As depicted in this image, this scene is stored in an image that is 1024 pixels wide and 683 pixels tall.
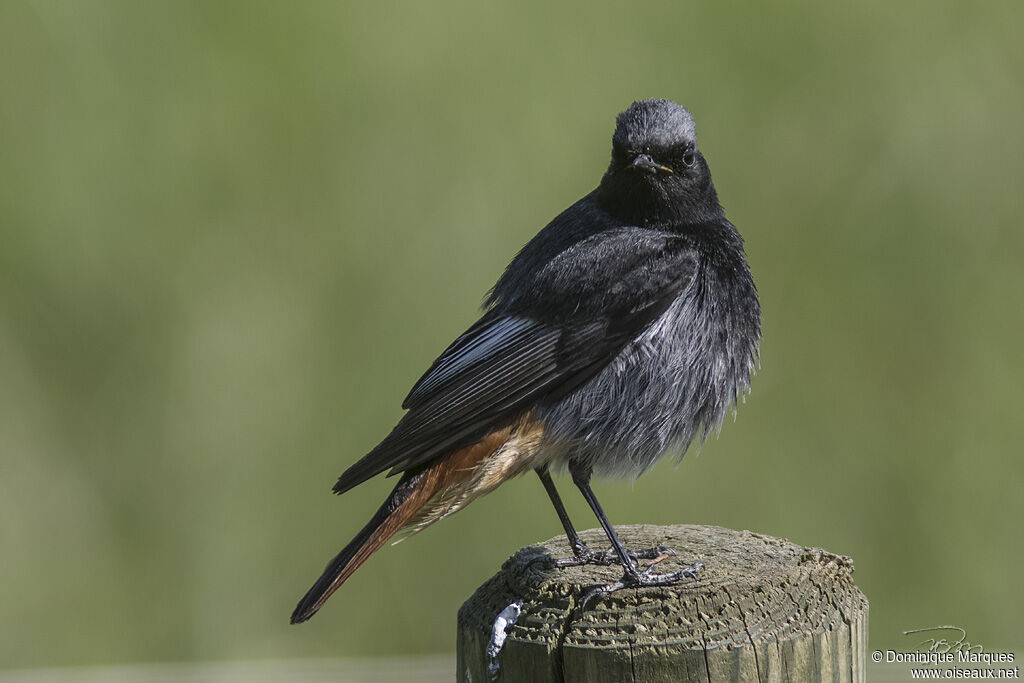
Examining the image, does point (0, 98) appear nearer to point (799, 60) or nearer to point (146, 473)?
point (146, 473)

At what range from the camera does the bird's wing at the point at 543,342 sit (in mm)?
4125

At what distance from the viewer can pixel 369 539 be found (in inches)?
153

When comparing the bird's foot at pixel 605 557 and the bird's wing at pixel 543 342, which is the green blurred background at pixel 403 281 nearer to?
the bird's wing at pixel 543 342

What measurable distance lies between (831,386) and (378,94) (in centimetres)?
280

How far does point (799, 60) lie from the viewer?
7059 mm

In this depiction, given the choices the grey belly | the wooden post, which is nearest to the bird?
the grey belly

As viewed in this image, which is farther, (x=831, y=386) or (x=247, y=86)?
(x=247, y=86)

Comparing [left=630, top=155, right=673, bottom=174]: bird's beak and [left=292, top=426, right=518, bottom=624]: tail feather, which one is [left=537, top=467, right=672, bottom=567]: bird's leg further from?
[left=630, top=155, right=673, bottom=174]: bird's beak

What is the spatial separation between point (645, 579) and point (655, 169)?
160 cm

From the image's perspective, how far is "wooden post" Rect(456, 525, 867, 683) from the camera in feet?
10.3

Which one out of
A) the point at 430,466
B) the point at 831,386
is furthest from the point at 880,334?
the point at 430,466

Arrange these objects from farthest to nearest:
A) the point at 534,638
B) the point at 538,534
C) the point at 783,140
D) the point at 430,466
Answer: the point at 783,140 → the point at 538,534 → the point at 430,466 → the point at 534,638

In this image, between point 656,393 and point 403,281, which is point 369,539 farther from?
point 403,281
